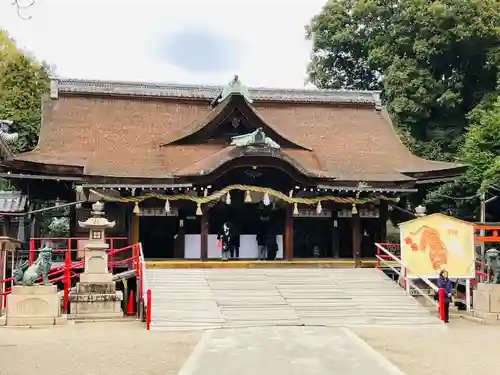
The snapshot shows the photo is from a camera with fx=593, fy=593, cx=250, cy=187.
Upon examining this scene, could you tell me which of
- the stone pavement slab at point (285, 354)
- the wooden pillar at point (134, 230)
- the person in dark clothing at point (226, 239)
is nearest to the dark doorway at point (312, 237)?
the person in dark clothing at point (226, 239)

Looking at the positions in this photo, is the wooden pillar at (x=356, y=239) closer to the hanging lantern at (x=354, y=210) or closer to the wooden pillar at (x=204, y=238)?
the hanging lantern at (x=354, y=210)

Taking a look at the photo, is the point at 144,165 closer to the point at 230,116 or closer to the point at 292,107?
the point at 230,116

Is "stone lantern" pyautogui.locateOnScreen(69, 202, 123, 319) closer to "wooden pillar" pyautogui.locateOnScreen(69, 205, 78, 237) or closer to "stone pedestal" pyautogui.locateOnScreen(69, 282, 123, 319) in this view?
"stone pedestal" pyautogui.locateOnScreen(69, 282, 123, 319)

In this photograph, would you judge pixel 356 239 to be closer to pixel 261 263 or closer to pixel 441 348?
pixel 261 263

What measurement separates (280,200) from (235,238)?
2.01 meters

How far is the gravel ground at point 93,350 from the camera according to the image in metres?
8.78

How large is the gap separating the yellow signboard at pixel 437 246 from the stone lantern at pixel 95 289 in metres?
7.67

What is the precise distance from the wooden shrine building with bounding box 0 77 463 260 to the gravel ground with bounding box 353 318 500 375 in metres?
7.21

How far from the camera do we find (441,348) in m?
10.8

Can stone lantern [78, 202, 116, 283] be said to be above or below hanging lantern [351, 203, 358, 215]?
below

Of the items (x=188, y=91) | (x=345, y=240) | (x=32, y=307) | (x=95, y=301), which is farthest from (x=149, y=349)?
(x=188, y=91)

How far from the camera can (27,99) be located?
100 ft

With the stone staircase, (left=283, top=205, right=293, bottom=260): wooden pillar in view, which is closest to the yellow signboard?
the stone staircase

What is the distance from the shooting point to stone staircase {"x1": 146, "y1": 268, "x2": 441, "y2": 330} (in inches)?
533
